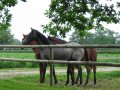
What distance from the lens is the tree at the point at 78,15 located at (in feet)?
39.4

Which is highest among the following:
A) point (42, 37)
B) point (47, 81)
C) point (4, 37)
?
point (4, 37)

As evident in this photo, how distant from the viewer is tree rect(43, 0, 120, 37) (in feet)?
39.4

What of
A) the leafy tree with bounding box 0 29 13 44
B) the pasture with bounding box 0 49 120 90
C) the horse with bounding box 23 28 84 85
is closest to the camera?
the pasture with bounding box 0 49 120 90

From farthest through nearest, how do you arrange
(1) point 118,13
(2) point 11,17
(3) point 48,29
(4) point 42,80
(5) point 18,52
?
(5) point 18,52, (2) point 11,17, (4) point 42,80, (3) point 48,29, (1) point 118,13

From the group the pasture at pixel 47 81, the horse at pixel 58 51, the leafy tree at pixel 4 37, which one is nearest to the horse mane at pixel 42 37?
the horse at pixel 58 51

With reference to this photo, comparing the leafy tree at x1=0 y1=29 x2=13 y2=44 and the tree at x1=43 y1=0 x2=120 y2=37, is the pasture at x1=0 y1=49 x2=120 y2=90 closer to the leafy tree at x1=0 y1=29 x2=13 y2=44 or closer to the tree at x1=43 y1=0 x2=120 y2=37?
the tree at x1=43 y1=0 x2=120 y2=37

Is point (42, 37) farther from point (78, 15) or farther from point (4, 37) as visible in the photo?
point (4, 37)

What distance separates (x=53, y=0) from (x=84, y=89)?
294cm

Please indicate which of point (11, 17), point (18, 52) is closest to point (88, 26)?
point (11, 17)

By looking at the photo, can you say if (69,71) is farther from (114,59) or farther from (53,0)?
(53,0)

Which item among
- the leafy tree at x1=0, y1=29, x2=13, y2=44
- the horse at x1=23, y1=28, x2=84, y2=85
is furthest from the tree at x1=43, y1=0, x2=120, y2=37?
the leafy tree at x1=0, y1=29, x2=13, y2=44

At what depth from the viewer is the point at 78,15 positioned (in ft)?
40.6

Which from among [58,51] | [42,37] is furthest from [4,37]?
[58,51]

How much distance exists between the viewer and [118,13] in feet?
38.9
